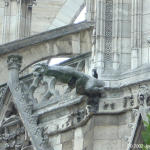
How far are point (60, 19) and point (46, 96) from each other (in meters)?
14.9

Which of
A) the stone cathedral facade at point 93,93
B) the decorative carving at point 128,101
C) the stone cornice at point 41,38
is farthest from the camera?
the stone cornice at point 41,38

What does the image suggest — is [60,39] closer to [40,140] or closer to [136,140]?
[40,140]

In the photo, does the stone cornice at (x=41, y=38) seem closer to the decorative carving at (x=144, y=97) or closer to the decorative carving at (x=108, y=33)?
the decorative carving at (x=108, y=33)

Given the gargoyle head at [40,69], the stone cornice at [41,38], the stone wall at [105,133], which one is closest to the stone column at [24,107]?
the stone wall at [105,133]

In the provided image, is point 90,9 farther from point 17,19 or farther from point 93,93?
point 17,19

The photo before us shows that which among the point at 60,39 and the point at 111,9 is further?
the point at 60,39

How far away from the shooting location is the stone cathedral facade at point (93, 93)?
75.6ft

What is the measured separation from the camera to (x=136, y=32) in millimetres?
23578

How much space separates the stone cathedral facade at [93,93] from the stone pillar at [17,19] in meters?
7.85

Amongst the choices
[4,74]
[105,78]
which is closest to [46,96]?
[105,78]

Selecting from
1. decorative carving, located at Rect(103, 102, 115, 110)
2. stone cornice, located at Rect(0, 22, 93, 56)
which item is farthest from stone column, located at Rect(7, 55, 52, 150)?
stone cornice, located at Rect(0, 22, 93, 56)

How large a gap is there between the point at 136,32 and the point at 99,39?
66cm

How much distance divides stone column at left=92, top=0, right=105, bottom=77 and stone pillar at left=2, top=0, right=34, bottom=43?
1053 centimetres

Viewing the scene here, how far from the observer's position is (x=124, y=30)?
23875mm
